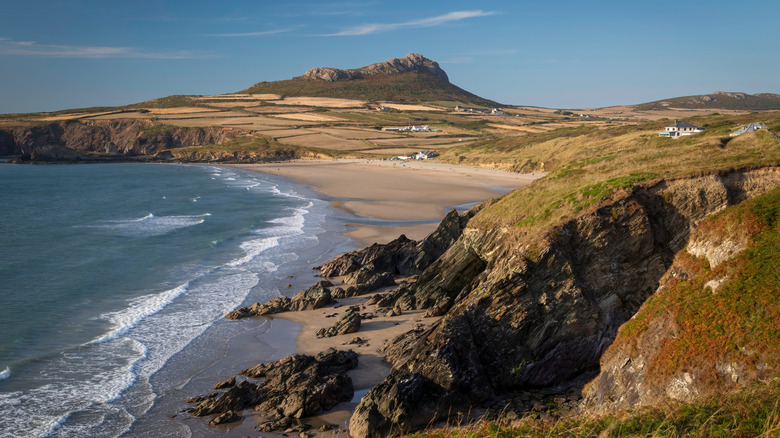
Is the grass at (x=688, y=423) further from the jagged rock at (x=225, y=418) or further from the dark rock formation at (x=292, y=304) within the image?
the dark rock formation at (x=292, y=304)

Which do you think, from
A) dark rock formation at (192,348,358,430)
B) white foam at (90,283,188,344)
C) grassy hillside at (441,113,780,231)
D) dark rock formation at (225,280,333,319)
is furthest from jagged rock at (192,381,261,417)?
grassy hillside at (441,113,780,231)

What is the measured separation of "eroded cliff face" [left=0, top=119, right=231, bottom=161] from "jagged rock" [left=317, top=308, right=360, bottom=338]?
13511 centimetres

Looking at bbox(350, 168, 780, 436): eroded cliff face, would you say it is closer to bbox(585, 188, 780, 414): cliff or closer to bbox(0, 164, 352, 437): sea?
bbox(585, 188, 780, 414): cliff

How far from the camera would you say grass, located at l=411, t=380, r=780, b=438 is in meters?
7.92

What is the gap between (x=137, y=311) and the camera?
25.2 meters

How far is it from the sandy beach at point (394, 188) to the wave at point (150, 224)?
47.3 ft

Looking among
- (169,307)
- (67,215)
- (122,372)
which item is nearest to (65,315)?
(169,307)

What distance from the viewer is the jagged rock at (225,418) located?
1527cm

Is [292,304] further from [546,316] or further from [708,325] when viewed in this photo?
[708,325]

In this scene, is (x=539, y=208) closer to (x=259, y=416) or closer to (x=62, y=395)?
(x=259, y=416)

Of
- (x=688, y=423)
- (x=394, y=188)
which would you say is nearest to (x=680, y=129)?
(x=394, y=188)

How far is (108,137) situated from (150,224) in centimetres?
12413

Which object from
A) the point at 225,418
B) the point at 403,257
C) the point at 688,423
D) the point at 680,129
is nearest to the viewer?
the point at 688,423

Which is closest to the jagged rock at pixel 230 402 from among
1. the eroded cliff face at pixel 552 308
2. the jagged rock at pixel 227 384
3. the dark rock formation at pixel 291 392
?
the dark rock formation at pixel 291 392
